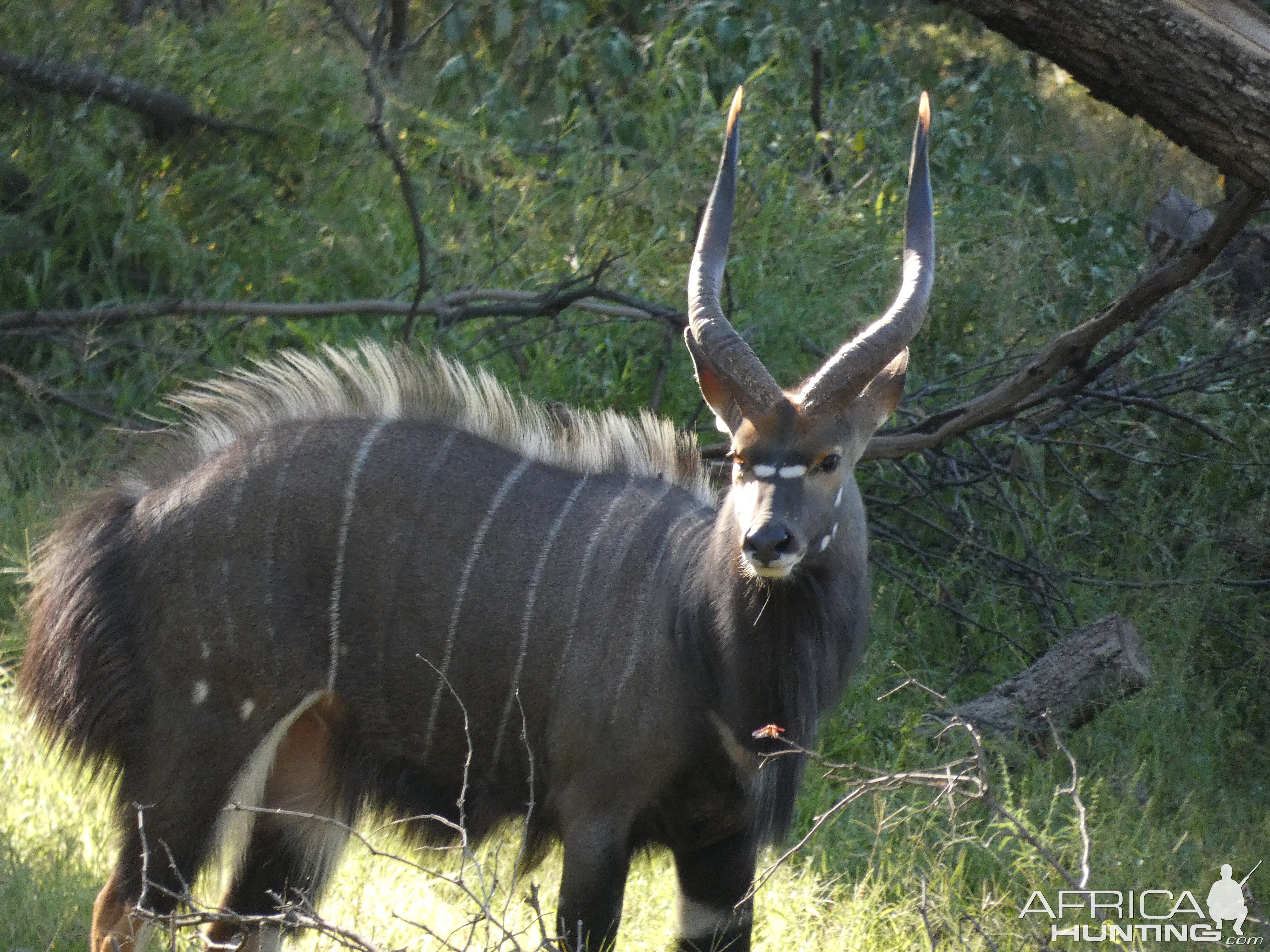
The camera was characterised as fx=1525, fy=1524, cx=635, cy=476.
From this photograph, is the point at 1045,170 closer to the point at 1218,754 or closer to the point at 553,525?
the point at 1218,754

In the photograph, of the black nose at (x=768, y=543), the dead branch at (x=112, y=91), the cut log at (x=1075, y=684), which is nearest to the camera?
the black nose at (x=768, y=543)

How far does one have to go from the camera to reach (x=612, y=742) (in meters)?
2.63

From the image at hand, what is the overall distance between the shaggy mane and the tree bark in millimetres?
1012

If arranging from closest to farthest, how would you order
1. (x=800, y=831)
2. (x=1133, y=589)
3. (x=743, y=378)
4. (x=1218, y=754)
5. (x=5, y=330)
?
(x=743, y=378) → (x=800, y=831) → (x=1218, y=754) → (x=1133, y=589) → (x=5, y=330)

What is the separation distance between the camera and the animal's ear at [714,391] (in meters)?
2.70

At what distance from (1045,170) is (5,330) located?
11.1ft

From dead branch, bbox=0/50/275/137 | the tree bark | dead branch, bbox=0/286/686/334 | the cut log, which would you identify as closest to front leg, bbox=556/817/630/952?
the cut log

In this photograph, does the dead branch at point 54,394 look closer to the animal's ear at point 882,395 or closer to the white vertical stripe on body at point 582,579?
the white vertical stripe on body at point 582,579

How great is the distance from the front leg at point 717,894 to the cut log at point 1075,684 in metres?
0.96

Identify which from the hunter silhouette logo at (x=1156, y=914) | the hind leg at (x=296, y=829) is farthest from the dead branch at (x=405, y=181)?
the hunter silhouette logo at (x=1156, y=914)

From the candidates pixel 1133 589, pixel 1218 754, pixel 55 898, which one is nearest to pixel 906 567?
pixel 1133 589

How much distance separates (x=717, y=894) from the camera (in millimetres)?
2834

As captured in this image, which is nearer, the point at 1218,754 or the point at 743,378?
the point at 743,378

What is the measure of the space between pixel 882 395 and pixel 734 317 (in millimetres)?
1567
